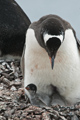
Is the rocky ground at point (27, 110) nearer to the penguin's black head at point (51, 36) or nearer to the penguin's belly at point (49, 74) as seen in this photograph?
the penguin's belly at point (49, 74)

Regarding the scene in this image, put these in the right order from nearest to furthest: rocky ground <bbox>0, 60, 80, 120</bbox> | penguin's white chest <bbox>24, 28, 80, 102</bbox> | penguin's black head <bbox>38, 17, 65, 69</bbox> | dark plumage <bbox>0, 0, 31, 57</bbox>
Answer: penguin's black head <bbox>38, 17, 65, 69</bbox> < rocky ground <bbox>0, 60, 80, 120</bbox> < penguin's white chest <bbox>24, 28, 80, 102</bbox> < dark plumage <bbox>0, 0, 31, 57</bbox>

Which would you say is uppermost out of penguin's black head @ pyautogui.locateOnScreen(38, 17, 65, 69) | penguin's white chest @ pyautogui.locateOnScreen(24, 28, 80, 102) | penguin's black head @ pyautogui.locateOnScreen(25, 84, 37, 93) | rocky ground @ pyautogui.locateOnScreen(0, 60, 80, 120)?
penguin's black head @ pyautogui.locateOnScreen(38, 17, 65, 69)

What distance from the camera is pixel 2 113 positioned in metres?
4.72

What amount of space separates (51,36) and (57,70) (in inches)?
31.3

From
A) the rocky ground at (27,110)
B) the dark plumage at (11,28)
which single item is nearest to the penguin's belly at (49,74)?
the rocky ground at (27,110)

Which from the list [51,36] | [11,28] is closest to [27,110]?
[51,36]

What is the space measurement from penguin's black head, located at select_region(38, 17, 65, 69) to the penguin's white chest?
1.12ft

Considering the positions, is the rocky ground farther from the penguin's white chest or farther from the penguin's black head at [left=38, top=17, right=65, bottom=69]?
the penguin's black head at [left=38, top=17, right=65, bottom=69]

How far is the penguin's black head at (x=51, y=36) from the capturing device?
4504 millimetres

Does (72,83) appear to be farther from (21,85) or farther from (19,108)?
(21,85)

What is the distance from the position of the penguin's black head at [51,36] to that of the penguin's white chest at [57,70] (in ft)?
1.12

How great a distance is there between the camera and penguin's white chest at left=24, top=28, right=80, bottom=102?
16.7 ft

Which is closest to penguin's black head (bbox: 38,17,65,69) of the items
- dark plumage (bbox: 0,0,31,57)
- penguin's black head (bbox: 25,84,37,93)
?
penguin's black head (bbox: 25,84,37,93)

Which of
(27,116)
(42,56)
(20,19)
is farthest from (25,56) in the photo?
(20,19)
